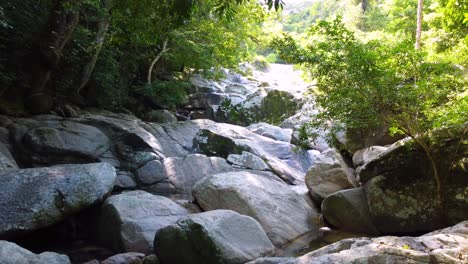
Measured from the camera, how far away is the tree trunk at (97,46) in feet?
36.5

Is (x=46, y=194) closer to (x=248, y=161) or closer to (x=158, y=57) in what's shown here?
(x=248, y=161)

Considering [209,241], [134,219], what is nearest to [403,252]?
[209,241]

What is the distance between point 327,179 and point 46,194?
5.67m

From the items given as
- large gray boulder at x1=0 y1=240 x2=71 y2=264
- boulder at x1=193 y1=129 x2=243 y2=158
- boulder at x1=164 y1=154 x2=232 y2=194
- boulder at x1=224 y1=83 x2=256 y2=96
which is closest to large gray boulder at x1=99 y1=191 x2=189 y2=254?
large gray boulder at x1=0 y1=240 x2=71 y2=264

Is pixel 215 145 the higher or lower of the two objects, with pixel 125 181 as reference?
higher

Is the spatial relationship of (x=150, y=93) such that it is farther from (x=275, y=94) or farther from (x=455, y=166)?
(x=455, y=166)

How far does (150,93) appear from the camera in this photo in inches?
597

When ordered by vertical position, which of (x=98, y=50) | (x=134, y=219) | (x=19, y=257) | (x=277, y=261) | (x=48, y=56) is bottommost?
(x=134, y=219)

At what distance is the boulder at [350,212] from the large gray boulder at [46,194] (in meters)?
4.27

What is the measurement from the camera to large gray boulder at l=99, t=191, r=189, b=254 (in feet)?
20.5

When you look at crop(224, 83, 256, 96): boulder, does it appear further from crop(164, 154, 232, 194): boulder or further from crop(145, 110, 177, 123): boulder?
crop(164, 154, 232, 194): boulder

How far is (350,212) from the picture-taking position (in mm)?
7574

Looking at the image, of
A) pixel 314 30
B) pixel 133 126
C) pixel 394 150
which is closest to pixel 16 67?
pixel 133 126

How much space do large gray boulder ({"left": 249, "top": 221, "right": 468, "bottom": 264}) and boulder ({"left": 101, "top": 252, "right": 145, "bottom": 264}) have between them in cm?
225
